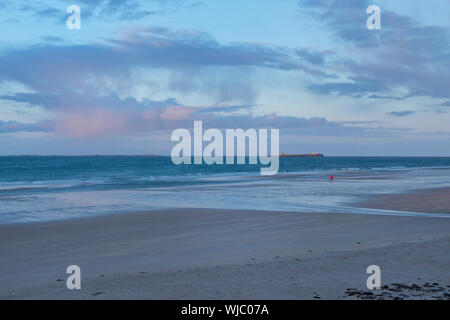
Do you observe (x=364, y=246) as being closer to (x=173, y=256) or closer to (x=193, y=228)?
(x=173, y=256)

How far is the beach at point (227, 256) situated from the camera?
7172 mm

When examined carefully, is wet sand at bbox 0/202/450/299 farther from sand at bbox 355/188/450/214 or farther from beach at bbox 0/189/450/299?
sand at bbox 355/188/450/214

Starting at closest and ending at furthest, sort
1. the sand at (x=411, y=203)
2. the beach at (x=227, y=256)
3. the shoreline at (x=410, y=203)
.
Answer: the beach at (x=227, y=256) → the shoreline at (x=410, y=203) → the sand at (x=411, y=203)

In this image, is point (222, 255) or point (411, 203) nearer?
point (222, 255)

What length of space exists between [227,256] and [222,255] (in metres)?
0.18

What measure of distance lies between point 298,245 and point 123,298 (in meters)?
6.11

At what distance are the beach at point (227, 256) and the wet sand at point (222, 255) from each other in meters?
0.02

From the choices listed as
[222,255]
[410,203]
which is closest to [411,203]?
[410,203]

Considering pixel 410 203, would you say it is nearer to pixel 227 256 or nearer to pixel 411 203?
pixel 411 203

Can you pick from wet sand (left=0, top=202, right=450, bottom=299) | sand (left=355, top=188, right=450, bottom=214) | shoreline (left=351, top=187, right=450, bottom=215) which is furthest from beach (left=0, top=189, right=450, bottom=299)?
sand (left=355, top=188, right=450, bottom=214)

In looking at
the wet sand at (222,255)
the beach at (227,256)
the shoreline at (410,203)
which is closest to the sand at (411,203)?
the shoreline at (410,203)

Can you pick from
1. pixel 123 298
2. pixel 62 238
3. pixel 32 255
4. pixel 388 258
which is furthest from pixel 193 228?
pixel 123 298

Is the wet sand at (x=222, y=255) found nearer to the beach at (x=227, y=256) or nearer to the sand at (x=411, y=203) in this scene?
the beach at (x=227, y=256)

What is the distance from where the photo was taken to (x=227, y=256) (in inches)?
407
